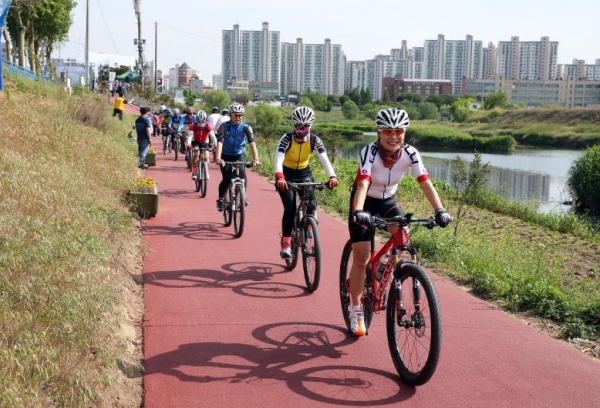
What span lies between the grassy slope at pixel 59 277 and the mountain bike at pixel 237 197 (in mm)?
1524

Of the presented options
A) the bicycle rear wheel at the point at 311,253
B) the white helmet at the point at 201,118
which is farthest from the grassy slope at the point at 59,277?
the white helmet at the point at 201,118

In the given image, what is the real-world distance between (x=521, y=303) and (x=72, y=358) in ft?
16.9

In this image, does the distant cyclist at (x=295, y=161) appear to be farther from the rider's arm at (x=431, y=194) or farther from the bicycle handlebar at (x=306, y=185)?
the rider's arm at (x=431, y=194)

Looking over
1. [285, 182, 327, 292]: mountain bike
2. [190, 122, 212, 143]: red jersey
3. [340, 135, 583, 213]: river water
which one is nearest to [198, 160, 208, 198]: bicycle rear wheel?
[190, 122, 212, 143]: red jersey

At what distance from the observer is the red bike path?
16.8 feet

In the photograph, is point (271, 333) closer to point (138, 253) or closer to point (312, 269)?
point (312, 269)

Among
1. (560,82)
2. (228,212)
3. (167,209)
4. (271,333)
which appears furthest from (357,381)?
(560,82)

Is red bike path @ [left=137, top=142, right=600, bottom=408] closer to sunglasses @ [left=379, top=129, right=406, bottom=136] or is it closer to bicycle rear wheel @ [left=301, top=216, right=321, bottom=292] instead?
bicycle rear wheel @ [left=301, top=216, right=321, bottom=292]

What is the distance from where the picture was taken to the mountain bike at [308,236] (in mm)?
7836

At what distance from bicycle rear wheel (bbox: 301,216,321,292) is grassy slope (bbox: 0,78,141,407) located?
6.13ft

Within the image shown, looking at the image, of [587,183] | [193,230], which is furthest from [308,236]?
[587,183]

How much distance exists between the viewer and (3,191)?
26.8 ft

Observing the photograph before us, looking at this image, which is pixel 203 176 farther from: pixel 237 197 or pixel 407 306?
pixel 407 306

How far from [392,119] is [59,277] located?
289 cm
